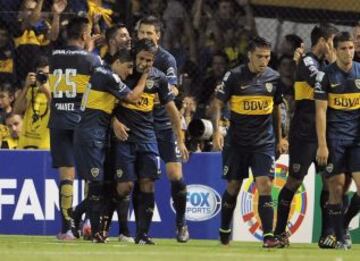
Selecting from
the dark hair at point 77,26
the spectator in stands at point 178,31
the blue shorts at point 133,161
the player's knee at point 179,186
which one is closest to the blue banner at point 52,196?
the player's knee at point 179,186

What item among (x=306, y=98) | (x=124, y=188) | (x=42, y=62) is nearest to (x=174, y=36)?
(x=42, y=62)

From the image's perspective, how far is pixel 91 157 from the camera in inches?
523

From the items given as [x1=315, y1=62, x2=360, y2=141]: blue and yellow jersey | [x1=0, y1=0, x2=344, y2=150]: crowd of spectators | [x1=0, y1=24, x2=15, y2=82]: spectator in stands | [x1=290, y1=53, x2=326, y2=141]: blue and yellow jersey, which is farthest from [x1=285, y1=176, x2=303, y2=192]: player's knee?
[x1=0, y1=24, x2=15, y2=82]: spectator in stands

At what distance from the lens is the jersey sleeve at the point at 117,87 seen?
42.7 feet

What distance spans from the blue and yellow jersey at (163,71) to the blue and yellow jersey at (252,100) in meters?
0.66

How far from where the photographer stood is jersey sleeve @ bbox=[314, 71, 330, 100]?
13.1 meters

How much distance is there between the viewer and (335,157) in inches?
518

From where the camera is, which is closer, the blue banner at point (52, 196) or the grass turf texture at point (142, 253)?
the grass turf texture at point (142, 253)

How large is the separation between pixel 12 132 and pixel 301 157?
468 centimetres

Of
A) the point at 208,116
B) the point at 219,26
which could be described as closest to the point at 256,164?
the point at 208,116

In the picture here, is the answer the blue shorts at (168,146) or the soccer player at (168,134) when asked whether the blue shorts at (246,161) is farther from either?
the blue shorts at (168,146)

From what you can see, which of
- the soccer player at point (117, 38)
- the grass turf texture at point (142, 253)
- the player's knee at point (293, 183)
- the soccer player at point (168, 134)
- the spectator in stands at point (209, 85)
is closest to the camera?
the grass turf texture at point (142, 253)

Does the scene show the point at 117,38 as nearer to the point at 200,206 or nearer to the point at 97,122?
the point at 97,122

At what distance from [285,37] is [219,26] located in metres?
1.32
